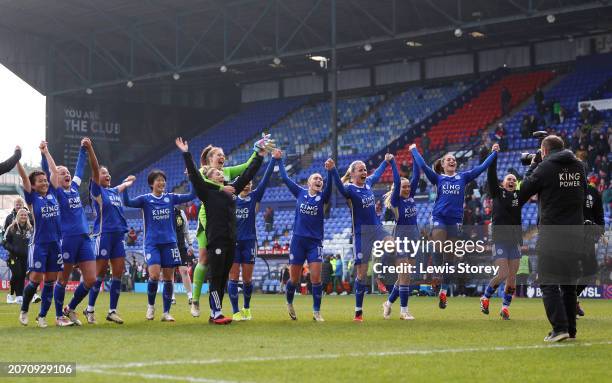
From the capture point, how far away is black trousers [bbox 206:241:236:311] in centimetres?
1348

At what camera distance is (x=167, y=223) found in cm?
1534

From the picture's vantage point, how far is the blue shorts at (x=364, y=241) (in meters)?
15.7

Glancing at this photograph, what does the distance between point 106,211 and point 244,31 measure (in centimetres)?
3040

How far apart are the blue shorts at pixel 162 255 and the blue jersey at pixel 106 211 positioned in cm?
64

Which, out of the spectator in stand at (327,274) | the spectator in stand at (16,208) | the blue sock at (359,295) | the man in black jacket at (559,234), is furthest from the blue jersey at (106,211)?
the spectator in stand at (327,274)

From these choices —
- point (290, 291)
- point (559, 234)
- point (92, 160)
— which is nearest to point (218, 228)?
point (92, 160)

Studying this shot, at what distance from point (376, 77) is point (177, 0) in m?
12.5

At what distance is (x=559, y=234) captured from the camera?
36.0ft

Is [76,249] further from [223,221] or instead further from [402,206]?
[402,206]

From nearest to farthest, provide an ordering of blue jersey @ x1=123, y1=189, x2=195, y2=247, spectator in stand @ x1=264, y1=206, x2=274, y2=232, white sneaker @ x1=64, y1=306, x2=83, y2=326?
1. white sneaker @ x1=64, y1=306, x2=83, y2=326
2. blue jersey @ x1=123, y1=189, x2=195, y2=247
3. spectator in stand @ x1=264, y1=206, x2=274, y2=232

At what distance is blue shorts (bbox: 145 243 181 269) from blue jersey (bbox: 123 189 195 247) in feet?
0.24

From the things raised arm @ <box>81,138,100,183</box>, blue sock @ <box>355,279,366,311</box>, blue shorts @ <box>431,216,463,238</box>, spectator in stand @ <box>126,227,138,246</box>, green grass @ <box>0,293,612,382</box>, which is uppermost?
raised arm @ <box>81,138,100,183</box>

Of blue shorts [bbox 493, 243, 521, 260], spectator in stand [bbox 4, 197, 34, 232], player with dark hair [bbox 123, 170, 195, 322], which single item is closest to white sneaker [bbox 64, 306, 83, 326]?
player with dark hair [bbox 123, 170, 195, 322]

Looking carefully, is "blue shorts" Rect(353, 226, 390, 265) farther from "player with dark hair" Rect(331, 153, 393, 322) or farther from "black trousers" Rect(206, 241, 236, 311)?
"black trousers" Rect(206, 241, 236, 311)
